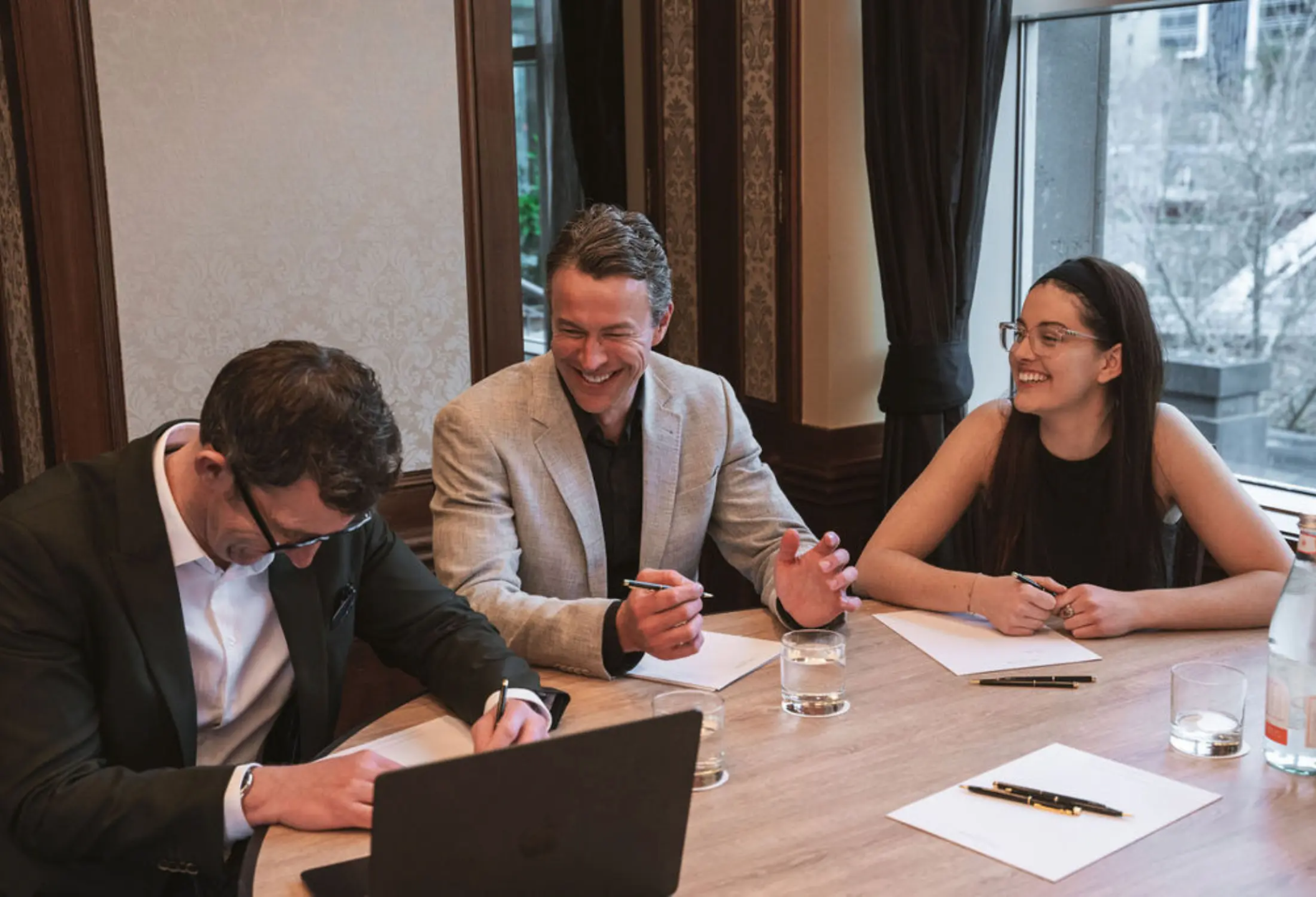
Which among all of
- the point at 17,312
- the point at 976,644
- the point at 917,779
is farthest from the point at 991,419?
the point at 17,312

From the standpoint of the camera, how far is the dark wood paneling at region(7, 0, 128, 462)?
104 inches

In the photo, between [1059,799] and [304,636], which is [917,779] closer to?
[1059,799]

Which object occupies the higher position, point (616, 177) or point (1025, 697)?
point (616, 177)

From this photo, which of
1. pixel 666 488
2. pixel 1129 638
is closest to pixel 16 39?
pixel 666 488

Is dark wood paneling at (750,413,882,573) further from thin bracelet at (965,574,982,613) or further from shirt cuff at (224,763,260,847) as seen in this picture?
shirt cuff at (224,763,260,847)

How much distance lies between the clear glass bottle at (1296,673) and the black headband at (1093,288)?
0.79m

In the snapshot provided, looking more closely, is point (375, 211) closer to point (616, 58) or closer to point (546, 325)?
point (616, 58)

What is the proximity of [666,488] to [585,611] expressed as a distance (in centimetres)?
51

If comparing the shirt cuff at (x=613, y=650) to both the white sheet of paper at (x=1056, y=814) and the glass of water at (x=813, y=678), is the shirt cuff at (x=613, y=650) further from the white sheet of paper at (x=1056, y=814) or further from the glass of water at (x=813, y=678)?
the white sheet of paper at (x=1056, y=814)

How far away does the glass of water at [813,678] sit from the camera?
1.79m

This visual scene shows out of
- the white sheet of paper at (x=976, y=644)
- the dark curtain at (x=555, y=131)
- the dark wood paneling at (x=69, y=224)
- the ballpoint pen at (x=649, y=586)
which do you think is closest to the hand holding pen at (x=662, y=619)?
the ballpoint pen at (x=649, y=586)

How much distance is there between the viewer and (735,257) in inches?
144

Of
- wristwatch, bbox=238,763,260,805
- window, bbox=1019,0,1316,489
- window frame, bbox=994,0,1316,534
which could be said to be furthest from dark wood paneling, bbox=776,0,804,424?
wristwatch, bbox=238,763,260,805

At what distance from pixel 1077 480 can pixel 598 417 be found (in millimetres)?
869
